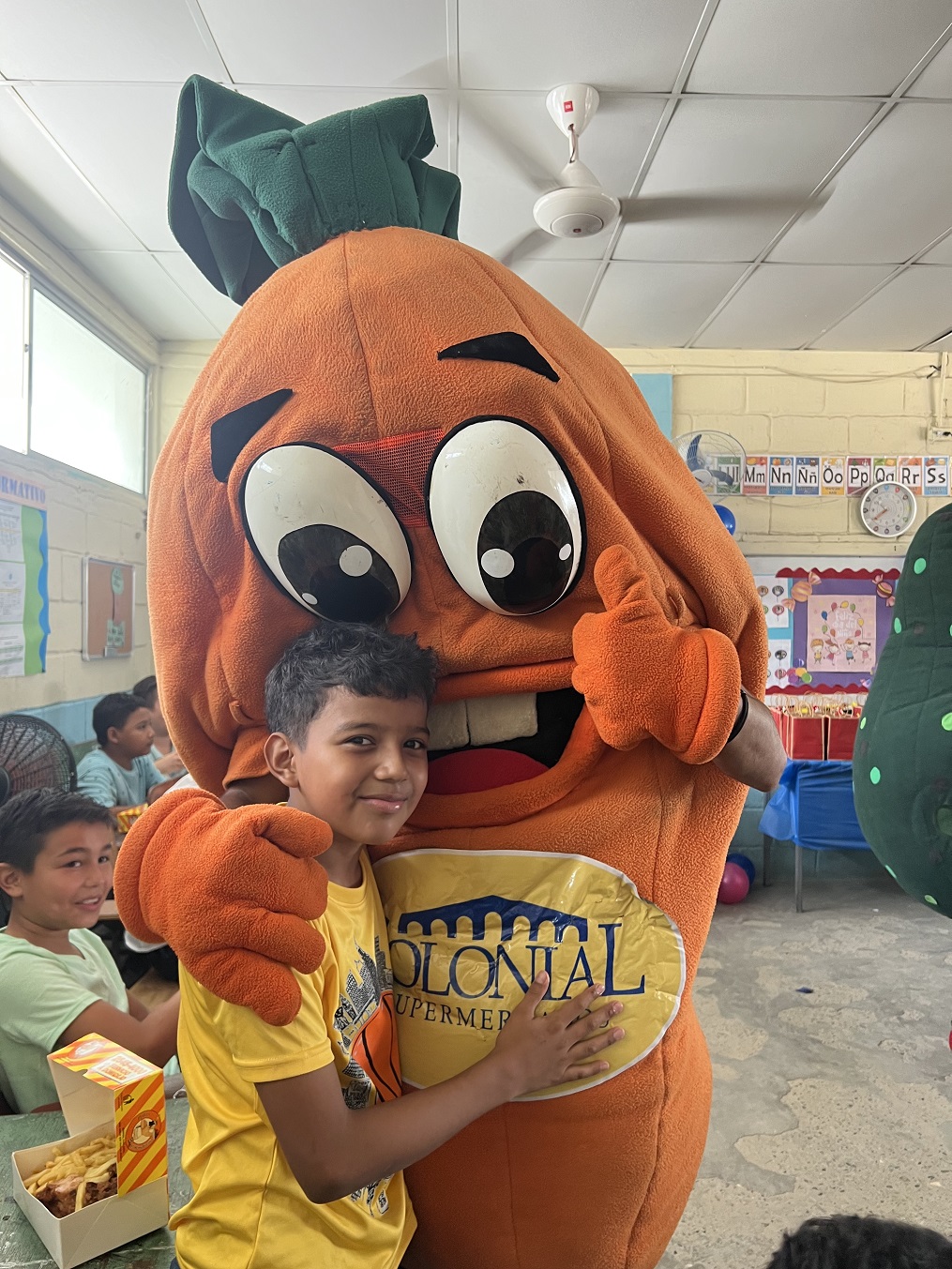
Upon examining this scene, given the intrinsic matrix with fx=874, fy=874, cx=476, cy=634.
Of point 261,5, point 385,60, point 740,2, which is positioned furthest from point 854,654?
point 261,5

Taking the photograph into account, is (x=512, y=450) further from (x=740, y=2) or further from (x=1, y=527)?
(x=1, y=527)

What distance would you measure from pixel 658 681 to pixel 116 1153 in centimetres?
80

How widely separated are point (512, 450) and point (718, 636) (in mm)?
239

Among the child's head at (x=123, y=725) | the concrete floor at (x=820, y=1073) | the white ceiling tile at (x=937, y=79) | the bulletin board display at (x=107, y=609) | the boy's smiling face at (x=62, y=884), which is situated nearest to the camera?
the boy's smiling face at (x=62, y=884)

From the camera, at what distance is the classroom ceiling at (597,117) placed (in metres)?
2.08

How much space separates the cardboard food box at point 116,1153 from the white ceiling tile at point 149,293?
309cm

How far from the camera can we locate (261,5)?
204 cm

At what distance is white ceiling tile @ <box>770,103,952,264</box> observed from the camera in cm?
249

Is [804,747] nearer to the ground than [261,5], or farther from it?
nearer to the ground

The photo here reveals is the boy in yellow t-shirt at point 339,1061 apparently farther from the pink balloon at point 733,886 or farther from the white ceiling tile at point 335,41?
the pink balloon at point 733,886

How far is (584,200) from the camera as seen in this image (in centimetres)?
262

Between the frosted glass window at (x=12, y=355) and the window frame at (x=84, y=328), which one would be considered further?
the window frame at (x=84, y=328)

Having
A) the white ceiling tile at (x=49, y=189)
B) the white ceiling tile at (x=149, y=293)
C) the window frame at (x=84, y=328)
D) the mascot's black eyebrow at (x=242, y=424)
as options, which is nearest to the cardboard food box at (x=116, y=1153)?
the mascot's black eyebrow at (x=242, y=424)

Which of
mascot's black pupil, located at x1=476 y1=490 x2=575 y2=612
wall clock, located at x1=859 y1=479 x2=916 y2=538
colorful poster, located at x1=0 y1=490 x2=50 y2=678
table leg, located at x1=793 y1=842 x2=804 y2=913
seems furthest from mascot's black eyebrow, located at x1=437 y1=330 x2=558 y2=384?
wall clock, located at x1=859 y1=479 x2=916 y2=538
